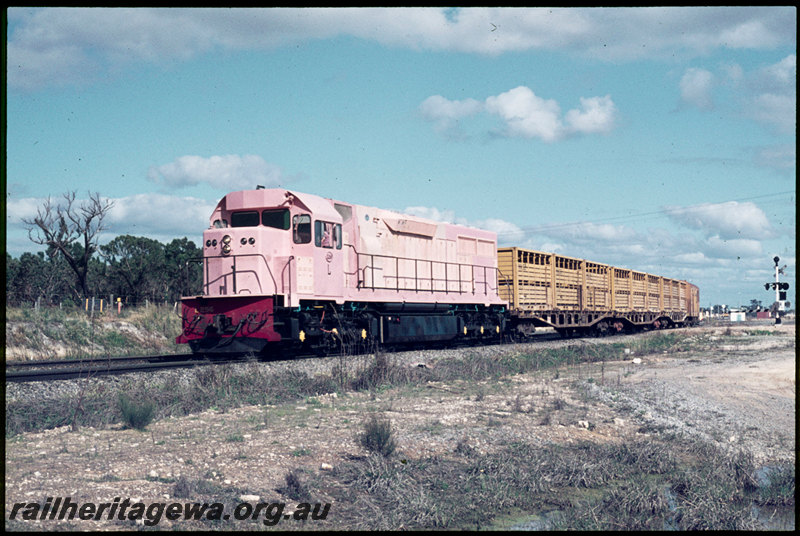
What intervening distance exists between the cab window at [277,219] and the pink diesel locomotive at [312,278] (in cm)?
2

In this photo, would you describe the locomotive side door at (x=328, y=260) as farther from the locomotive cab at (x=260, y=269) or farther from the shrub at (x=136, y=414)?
the shrub at (x=136, y=414)

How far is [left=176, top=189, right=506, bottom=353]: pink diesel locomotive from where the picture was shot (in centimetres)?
1658

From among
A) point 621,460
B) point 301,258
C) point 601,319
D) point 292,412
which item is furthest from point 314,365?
point 601,319

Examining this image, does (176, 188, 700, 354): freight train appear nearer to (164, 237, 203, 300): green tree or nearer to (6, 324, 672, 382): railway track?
(6, 324, 672, 382): railway track

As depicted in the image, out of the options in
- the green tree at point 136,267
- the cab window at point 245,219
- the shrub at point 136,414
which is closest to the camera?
the shrub at point 136,414

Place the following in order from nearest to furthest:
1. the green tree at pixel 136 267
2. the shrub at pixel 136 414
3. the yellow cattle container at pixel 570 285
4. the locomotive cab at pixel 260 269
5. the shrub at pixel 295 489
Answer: the shrub at pixel 295 489 < the shrub at pixel 136 414 < the locomotive cab at pixel 260 269 < the yellow cattle container at pixel 570 285 < the green tree at pixel 136 267

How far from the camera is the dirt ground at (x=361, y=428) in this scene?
23.2ft

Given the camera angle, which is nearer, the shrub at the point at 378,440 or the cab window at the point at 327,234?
the shrub at the point at 378,440

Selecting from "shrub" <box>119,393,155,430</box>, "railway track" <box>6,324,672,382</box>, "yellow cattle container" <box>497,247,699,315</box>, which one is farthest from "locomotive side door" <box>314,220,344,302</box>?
"yellow cattle container" <box>497,247,699,315</box>

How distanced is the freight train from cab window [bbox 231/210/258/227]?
0.02 m

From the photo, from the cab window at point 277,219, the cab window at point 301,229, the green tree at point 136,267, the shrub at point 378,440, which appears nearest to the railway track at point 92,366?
the cab window at point 301,229

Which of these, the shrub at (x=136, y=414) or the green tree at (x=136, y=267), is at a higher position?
the green tree at (x=136, y=267)

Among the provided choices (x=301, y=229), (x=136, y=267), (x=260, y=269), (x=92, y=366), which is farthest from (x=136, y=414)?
(x=136, y=267)

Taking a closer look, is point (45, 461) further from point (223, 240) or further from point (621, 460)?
point (223, 240)
